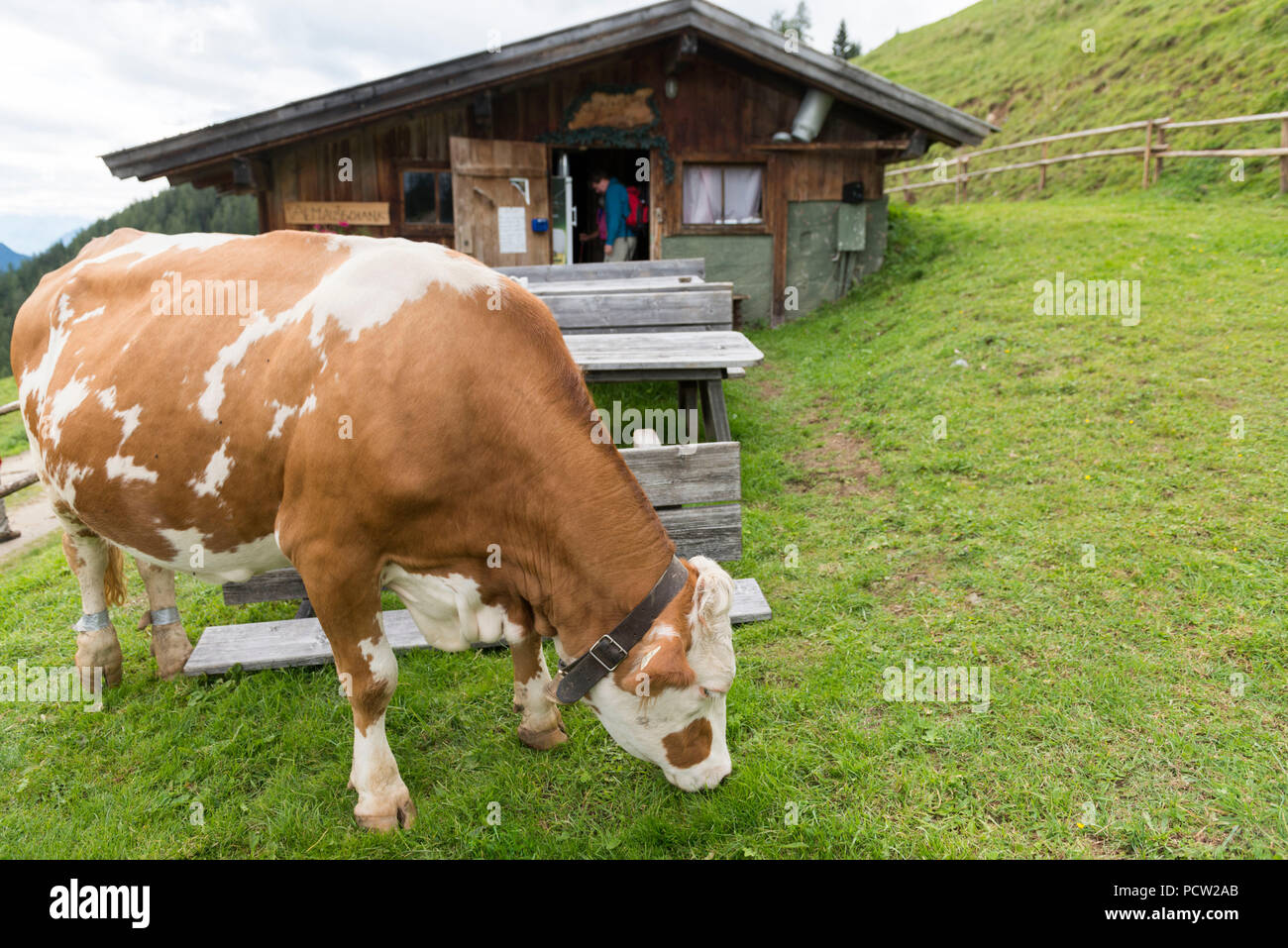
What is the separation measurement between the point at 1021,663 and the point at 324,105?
398 inches

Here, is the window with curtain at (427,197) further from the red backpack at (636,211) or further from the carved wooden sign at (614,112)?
the red backpack at (636,211)

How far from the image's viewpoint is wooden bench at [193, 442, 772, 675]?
4242 mm

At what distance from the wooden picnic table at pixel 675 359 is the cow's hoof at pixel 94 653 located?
10.2 ft

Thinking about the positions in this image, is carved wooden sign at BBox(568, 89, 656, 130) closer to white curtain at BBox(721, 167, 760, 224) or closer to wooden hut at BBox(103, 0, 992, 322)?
wooden hut at BBox(103, 0, 992, 322)

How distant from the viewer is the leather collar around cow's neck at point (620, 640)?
8.84 feet

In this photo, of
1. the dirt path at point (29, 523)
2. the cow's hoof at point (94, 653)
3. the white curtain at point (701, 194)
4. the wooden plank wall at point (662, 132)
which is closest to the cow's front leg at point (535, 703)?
the cow's hoof at point (94, 653)

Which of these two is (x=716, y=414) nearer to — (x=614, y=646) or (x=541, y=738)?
(x=541, y=738)

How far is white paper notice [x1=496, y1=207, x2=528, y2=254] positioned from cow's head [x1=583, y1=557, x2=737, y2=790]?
32.3ft

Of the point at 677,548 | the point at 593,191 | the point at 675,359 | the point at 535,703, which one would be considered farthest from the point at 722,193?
the point at 535,703

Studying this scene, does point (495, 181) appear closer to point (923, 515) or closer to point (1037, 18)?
point (923, 515)

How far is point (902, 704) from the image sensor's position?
3.81 metres

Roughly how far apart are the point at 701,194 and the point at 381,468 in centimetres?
1113

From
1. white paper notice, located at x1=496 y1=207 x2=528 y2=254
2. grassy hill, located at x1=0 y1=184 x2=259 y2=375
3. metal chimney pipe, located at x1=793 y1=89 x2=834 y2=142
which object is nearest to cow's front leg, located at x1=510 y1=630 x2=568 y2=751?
white paper notice, located at x1=496 y1=207 x2=528 y2=254
